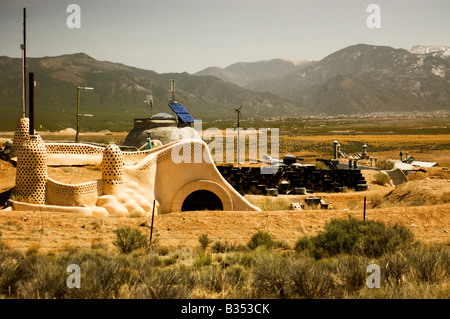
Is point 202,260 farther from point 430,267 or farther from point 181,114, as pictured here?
point 181,114

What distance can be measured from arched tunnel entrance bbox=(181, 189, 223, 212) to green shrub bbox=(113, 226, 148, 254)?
16.4 ft

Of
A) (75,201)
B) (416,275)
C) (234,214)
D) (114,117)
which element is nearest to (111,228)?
(75,201)

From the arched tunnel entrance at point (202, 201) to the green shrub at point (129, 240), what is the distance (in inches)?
197

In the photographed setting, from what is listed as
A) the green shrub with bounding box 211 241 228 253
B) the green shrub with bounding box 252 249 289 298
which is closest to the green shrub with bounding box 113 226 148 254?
the green shrub with bounding box 211 241 228 253

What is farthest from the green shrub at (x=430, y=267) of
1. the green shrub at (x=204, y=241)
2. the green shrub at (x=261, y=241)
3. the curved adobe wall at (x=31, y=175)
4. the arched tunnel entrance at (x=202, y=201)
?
the curved adobe wall at (x=31, y=175)

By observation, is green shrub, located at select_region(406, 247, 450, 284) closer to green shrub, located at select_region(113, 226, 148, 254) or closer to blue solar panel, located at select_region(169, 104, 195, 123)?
green shrub, located at select_region(113, 226, 148, 254)

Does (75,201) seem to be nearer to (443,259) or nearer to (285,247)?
(285,247)

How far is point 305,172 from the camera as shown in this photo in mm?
29672

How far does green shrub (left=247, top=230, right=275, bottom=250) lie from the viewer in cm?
1391

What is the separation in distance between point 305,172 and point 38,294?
75.6 ft

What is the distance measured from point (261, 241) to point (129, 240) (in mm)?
3659

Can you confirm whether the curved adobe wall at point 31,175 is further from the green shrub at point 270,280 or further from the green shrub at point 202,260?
the green shrub at point 270,280
